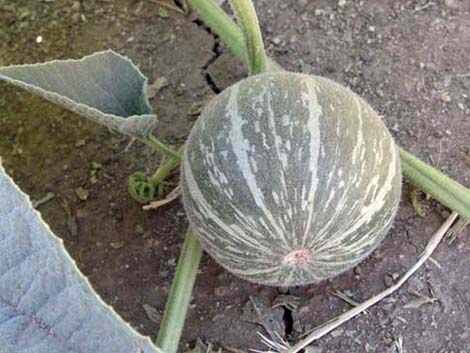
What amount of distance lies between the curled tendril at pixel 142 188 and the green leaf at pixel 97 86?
10.1 inches

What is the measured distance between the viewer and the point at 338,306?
1.99 m

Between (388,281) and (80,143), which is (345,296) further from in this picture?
(80,143)

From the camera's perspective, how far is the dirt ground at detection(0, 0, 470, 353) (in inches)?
78.2

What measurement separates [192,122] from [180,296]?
54cm

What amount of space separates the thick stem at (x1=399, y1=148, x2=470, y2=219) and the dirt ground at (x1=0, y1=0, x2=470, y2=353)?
0.13m

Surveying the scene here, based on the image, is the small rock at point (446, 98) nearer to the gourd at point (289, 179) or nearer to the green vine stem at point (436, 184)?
the green vine stem at point (436, 184)

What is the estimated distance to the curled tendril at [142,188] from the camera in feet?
6.88

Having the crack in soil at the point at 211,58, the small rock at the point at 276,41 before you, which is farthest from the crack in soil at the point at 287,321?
the small rock at the point at 276,41

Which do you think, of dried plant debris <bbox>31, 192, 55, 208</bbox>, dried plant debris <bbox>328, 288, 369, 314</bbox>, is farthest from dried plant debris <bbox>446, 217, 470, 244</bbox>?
dried plant debris <bbox>31, 192, 55, 208</bbox>

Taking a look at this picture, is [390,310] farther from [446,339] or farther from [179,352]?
[179,352]

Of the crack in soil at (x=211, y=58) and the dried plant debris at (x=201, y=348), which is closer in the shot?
the dried plant debris at (x=201, y=348)

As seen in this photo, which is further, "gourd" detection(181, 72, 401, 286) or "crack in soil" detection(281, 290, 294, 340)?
"crack in soil" detection(281, 290, 294, 340)

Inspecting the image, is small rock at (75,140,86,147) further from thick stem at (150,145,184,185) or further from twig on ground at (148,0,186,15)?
twig on ground at (148,0,186,15)

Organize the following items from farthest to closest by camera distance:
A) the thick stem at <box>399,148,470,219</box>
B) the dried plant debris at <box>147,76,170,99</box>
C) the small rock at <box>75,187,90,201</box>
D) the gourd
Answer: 1. the dried plant debris at <box>147,76,170,99</box>
2. the small rock at <box>75,187,90,201</box>
3. the thick stem at <box>399,148,470,219</box>
4. the gourd
